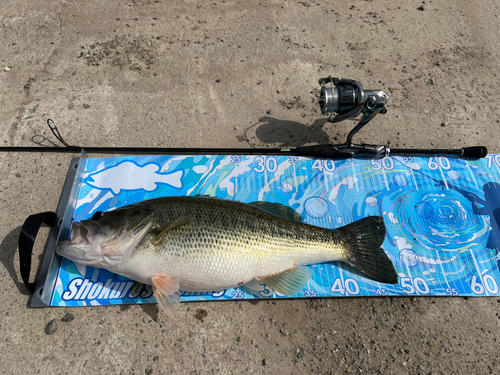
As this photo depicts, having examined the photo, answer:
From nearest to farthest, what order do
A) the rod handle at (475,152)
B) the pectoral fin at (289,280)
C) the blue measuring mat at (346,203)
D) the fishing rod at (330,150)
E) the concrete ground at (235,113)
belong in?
1. the pectoral fin at (289,280)
2. the concrete ground at (235,113)
3. the blue measuring mat at (346,203)
4. the fishing rod at (330,150)
5. the rod handle at (475,152)

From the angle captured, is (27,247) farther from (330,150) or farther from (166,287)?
(330,150)

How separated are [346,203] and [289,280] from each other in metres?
1.07

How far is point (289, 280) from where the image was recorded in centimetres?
244

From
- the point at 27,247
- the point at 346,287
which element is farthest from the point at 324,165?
the point at 27,247

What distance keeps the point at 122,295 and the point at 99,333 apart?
1.15ft

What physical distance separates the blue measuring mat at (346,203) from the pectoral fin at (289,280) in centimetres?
26

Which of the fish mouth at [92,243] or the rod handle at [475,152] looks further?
the rod handle at [475,152]

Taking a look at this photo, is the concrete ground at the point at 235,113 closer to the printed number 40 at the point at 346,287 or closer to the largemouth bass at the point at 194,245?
the printed number 40 at the point at 346,287

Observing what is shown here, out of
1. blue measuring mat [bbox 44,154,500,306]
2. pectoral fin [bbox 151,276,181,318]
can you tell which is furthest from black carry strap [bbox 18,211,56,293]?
pectoral fin [bbox 151,276,181,318]

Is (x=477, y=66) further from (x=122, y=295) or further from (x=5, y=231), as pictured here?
(x=5, y=231)

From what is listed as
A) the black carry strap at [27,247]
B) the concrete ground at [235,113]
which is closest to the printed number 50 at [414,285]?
the concrete ground at [235,113]

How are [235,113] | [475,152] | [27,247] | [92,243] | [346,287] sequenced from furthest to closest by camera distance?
[235,113] < [475,152] < [346,287] < [27,247] < [92,243]

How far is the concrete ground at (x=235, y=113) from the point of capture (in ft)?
8.25

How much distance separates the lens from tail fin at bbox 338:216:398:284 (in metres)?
2.50
